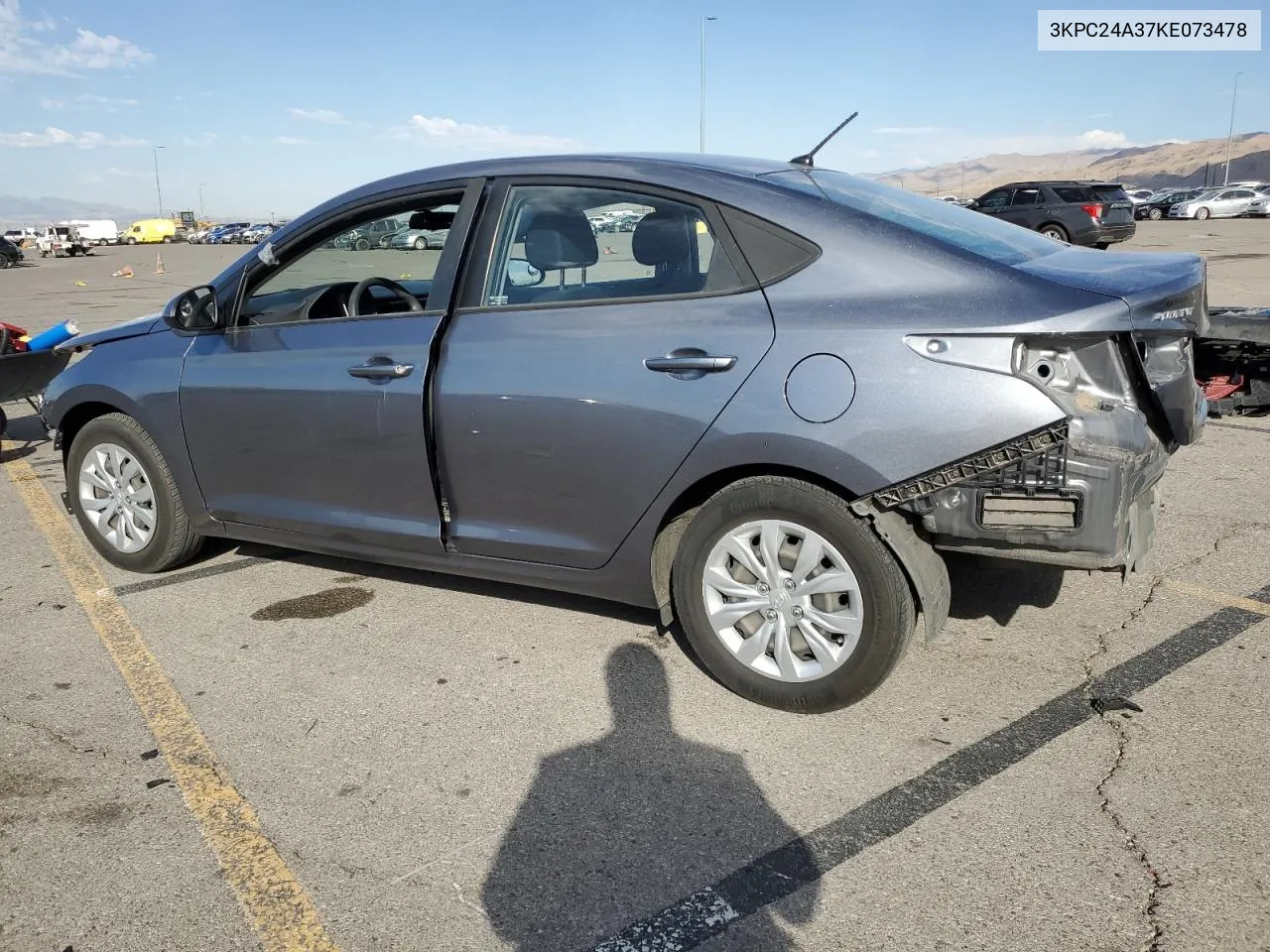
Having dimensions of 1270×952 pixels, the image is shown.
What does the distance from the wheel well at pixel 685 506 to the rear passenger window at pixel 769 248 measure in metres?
0.58

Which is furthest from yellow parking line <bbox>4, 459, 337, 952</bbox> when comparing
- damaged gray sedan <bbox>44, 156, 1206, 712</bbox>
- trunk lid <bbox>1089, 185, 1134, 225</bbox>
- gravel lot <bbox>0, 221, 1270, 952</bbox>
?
trunk lid <bbox>1089, 185, 1134, 225</bbox>

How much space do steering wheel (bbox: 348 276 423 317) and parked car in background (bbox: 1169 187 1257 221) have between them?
50.0m

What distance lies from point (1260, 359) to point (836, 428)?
5.39 m

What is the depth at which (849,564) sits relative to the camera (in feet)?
10.3

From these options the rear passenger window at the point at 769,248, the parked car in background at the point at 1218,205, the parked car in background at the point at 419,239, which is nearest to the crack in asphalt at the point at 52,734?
the parked car in background at the point at 419,239

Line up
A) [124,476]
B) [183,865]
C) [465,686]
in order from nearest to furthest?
[183,865], [465,686], [124,476]

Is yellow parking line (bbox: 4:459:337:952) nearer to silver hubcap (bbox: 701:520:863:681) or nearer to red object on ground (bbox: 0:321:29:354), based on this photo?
silver hubcap (bbox: 701:520:863:681)

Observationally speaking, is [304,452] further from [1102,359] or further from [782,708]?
[1102,359]

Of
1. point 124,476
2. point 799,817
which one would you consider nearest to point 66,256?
point 124,476

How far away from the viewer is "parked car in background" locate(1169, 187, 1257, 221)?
150 feet

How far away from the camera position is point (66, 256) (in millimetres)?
50594

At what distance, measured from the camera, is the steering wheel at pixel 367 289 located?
13.7 feet

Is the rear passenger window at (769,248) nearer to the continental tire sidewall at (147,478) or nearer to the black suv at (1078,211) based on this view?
the continental tire sidewall at (147,478)

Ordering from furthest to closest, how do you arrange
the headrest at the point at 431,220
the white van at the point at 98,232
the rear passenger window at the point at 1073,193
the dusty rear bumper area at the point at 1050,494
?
1. the white van at the point at 98,232
2. the rear passenger window at the point at 1073,193
3. the headrest at the point at 431,220
4. the dusty rear bumper area at the point at 1050,494
